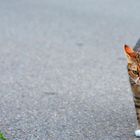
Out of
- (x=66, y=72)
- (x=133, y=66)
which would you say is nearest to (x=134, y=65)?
(x=133, y=66)

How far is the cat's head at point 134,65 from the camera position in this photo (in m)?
4.82

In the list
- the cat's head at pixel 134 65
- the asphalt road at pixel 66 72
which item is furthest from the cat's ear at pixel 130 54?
the asphalt road at pixel 66 72

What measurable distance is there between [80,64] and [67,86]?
136 centimetres

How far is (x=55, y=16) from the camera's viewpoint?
524 inches

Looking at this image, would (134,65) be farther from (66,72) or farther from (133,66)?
(66,72)

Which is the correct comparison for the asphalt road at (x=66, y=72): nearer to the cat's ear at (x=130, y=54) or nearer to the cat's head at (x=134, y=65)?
the cat's head at (x=134, y=65)

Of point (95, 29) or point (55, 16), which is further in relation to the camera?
point (55, 16)

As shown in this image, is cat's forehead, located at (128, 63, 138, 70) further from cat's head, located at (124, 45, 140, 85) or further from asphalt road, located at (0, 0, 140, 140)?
asphalt road, located at (0, 0, 140, 140)

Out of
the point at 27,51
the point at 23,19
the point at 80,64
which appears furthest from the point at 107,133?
the point at 23,19

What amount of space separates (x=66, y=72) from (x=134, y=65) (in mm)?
3198

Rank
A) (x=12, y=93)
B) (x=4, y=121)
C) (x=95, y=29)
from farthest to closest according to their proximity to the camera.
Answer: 1. (x=95, y=29)
2. (x=12, y=93)
3. (x=4, y=121)

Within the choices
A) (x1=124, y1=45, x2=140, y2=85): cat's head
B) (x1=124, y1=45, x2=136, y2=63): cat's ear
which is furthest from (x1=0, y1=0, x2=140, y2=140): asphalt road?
(x1=124, y1=45, x2=136, y2=63): cat's ear

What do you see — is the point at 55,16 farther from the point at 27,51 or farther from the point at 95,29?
the point at 27,51

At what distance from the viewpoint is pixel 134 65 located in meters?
4.85
